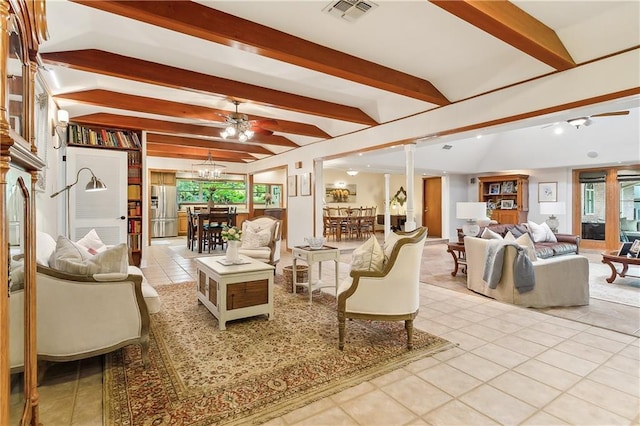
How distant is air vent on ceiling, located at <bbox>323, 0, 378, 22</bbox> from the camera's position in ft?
7.93

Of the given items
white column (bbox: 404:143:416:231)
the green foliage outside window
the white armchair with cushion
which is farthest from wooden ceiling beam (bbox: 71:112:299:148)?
the green foliage outside window

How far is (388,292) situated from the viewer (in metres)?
2.49

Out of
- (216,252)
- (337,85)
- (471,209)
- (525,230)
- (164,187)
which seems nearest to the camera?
(337,85)

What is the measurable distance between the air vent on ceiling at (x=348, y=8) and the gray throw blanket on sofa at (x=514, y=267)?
9.47ft

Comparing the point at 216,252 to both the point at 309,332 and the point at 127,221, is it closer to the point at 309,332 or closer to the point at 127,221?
the point at 127,221

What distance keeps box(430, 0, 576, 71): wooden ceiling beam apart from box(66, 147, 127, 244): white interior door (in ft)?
17.4

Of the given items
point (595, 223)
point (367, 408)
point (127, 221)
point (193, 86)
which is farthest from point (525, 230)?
point (127, 221)

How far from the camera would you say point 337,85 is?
421cm

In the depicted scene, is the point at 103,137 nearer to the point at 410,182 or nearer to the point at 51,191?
the point at 51,191

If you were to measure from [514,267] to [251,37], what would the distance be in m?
3.56

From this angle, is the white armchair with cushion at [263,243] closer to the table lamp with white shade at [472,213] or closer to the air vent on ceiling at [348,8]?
the air vent on ceiling at [348,8]

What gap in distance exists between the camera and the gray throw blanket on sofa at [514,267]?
3.52 m

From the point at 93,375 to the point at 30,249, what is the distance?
1.20m

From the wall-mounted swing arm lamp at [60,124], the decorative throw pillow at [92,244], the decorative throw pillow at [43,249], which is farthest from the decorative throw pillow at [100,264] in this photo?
the wall-mounted swing arm lamp at [60,124]
